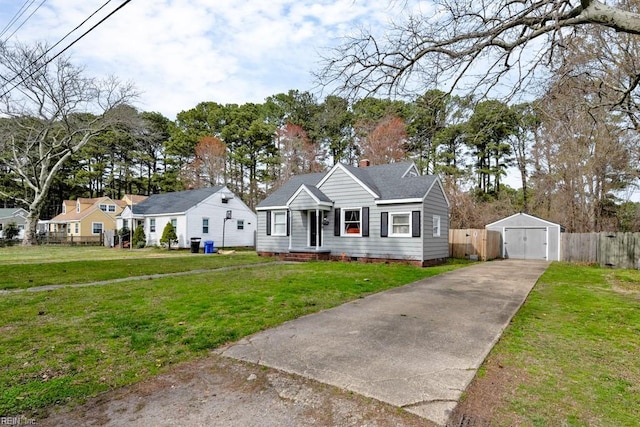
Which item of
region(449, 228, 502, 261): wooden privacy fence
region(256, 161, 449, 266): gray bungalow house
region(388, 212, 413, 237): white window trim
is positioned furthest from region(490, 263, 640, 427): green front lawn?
region(449, 228, 502, 261): wooden privacy fence

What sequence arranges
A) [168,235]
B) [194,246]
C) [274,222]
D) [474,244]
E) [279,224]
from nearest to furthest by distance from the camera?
[279,224]
[274,222]
[474,244]
[194,246]
[168,235]

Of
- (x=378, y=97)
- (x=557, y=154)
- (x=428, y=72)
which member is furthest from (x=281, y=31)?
(x=557, y=154)

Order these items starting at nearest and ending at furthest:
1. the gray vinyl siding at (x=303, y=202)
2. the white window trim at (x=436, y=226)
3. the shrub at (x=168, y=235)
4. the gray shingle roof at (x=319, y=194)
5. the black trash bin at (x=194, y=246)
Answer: the white window trim at (x=436, y=226), the gray vinyl siding at (x=303, y=202), the gray shingle roof at (x=319, y=194), the black trash bin at (x=194, y=246), the shrub at (x=168, y=235)

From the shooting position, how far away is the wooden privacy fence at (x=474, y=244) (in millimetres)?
18328

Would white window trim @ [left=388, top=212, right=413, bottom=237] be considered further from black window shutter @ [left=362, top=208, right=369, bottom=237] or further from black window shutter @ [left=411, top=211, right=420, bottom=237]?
black window shutter @ [left=362, top=208, right=369, bottom=237]

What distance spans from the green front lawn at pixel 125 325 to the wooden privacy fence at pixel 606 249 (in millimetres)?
12105

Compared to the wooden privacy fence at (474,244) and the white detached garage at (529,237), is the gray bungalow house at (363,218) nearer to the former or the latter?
the wooden privacy fence at (474,244)

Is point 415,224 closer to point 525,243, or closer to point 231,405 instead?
point 525,243

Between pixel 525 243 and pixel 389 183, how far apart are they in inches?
399

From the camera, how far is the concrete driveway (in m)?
3.13

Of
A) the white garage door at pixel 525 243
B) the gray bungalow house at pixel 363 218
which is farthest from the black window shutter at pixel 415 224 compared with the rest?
the white garage door at pixel 525 243

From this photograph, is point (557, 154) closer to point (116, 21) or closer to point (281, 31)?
point (281, 31)

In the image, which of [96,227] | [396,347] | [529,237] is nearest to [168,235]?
[96,227]

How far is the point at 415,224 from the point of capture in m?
14.1
